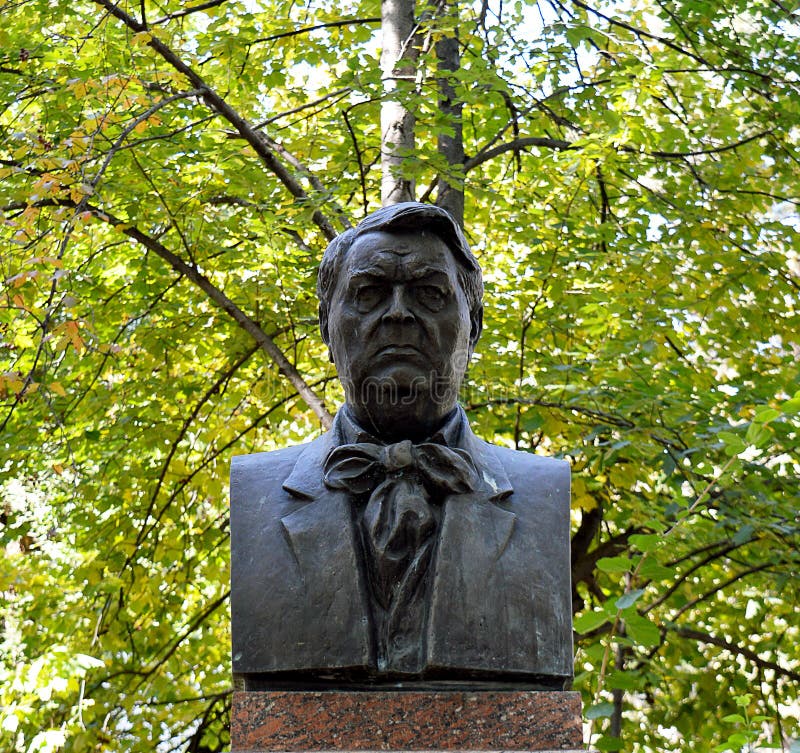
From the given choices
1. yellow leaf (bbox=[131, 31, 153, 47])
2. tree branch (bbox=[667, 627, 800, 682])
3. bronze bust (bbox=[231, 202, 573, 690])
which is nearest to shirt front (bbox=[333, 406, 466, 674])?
bronze bust (bbox=[231, 202, 573, 690])

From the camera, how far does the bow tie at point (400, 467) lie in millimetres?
2820

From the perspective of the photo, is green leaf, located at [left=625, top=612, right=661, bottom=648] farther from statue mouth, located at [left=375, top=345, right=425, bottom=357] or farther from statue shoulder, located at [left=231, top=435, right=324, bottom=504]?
statue shoulder, located at [left=231, top=435, right=324, bottom=504]

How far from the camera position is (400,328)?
2.81m

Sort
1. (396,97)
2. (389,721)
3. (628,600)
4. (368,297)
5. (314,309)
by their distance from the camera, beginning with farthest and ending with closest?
(314,309) → (396,97) → (368,297) → (389,721) → (628,600)

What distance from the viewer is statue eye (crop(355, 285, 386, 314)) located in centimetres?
286

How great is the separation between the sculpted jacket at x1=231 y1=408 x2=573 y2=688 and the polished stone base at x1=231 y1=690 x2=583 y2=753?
2.2 inches

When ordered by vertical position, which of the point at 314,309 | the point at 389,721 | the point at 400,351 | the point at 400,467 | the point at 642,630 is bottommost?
the point at 389,721

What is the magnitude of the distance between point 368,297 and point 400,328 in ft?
0.42

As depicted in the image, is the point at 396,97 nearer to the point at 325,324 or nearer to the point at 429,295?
the point at 325,324

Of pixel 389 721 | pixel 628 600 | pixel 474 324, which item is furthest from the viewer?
pixel 474 324

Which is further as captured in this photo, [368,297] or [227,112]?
[227,112]

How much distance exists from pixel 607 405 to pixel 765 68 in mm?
2162

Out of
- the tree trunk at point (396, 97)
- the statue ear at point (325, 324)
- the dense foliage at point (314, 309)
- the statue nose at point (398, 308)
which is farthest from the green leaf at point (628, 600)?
the tree trunk at point (396, 97)

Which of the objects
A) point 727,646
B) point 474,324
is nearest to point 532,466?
point 474,324
